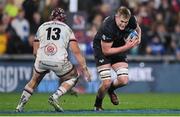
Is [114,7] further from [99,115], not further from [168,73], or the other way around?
[99,115]

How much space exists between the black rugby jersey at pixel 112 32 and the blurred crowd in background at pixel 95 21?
27.2 ft

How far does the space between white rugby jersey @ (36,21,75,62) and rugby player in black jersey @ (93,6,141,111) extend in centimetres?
108

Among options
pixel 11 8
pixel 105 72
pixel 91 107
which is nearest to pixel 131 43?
pixel 105 72

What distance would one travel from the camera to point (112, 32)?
1695cm

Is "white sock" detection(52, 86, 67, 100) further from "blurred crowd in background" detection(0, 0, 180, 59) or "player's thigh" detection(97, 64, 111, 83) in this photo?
"blurred crowd in background" detection(0, 0, 180, 59)

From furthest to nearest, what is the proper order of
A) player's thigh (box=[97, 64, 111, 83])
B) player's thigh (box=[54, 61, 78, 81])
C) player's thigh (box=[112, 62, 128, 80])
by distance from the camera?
player's thigh (box=[112, 62, 128, 80]) → player's thigh (box=[97, 64, 111, 83]) → player's thigh (box=[54, 61, 78, 81])

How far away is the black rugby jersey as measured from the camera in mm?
16984

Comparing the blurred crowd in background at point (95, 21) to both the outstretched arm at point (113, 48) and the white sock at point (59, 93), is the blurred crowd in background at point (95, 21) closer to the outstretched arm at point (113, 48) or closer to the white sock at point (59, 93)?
the outstretched arm at point (113, 48)

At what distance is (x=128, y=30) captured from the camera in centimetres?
1731

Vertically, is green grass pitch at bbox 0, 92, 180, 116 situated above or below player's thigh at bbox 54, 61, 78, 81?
below

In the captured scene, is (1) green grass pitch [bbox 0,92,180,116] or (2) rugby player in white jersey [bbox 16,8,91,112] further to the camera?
(2) rugby player in white jersey [bbox 16,8,91,112]

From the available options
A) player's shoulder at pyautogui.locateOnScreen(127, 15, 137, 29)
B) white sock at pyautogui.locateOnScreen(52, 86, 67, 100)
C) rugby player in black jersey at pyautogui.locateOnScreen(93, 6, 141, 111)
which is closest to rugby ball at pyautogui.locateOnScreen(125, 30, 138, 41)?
rugby player in black jersey at pyautogui.locateOnScreen(93, 6, 141, 111)

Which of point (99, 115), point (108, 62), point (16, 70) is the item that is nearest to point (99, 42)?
point (108, 62)

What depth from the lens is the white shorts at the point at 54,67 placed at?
53.7 feet
